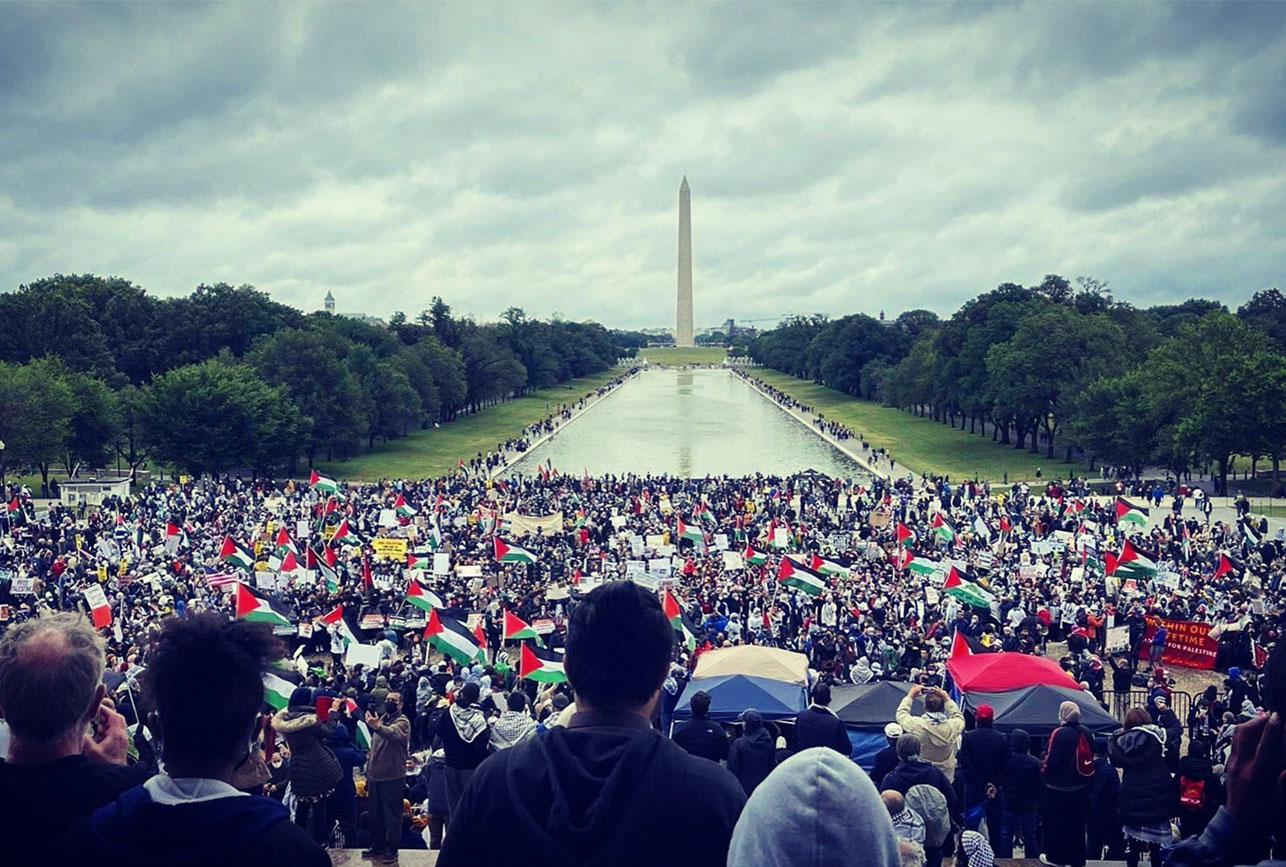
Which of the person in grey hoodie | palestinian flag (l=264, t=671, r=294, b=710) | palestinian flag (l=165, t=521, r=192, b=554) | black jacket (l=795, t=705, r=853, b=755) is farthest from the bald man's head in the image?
palestinian flag (l=165, t=521, r=192, b=554)

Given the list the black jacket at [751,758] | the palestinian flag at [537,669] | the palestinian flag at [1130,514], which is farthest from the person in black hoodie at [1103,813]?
the palestinian flag at [1130,514]

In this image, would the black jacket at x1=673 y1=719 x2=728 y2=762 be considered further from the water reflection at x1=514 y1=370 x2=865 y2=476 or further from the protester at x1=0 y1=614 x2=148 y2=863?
the water reflection at x1=514 y1=370 x2=865 y2=476

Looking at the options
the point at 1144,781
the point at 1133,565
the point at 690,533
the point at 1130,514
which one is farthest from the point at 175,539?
the point at 1144,781

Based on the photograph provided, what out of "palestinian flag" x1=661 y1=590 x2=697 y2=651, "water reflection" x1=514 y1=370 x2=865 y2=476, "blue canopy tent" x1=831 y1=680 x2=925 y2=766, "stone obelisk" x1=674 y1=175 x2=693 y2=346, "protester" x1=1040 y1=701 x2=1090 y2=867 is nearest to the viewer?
"protester" x1=1040 y1=701 x2=1090 y2=867

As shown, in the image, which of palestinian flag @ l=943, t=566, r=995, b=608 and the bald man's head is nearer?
the bald man's head

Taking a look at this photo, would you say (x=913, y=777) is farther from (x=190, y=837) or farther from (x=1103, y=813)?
(x=190, y=837)
